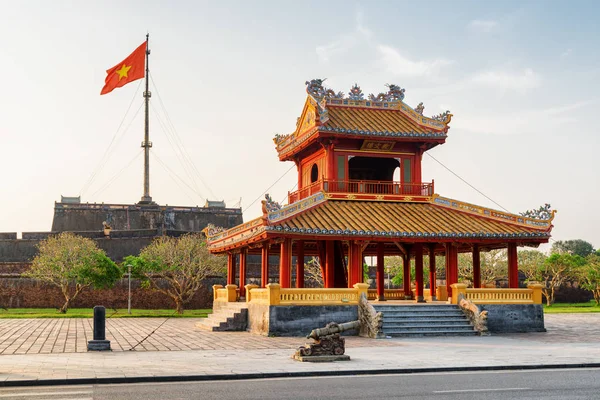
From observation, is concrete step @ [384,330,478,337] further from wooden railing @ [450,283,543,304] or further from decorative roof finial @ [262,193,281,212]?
decorative roof finial @ [262,193,281,212]

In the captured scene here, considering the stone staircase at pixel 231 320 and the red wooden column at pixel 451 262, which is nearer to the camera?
the stone staircase at pixel 231 320

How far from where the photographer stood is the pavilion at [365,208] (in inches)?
1016

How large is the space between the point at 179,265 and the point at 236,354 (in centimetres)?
2649

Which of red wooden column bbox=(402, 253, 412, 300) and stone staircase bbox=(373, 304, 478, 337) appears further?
red wooden column bbox=(402, 253, 412, 300)

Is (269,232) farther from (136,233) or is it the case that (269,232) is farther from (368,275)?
(136,233)

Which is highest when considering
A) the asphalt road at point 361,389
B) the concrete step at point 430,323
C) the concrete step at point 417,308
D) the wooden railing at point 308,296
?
the wooden railing at point 308,296

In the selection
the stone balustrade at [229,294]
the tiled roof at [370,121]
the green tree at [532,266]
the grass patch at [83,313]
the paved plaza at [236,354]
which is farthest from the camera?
the green tree at [532,266]

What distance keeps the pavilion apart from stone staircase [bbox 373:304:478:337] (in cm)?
179

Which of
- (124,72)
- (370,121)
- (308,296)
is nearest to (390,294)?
(370,121)

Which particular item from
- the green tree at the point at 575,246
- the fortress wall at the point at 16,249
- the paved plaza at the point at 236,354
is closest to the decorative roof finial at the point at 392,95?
the paved plaza at the point at 236,354

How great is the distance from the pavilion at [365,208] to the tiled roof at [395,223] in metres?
0.04

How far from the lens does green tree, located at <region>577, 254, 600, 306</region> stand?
51688mm

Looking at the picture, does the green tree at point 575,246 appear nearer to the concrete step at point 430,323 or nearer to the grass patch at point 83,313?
the grass patch at point 83,313

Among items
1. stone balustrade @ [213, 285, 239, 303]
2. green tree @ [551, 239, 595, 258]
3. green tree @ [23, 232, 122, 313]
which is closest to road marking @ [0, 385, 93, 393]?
stone balustrade @ [213, 285, 239, 303]
